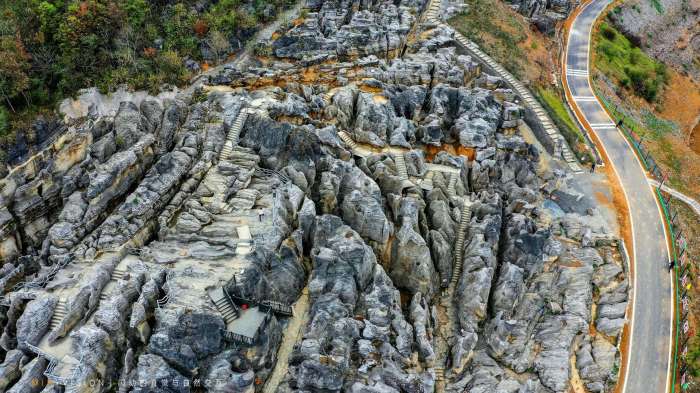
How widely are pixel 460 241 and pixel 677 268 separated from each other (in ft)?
67.7

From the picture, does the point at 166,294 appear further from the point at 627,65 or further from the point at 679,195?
the point at 627,65

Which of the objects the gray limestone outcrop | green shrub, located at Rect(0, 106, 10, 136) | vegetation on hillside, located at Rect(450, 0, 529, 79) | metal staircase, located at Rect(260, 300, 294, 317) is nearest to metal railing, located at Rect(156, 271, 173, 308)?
the gray limestone outcrop

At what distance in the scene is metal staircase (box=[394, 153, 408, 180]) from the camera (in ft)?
158

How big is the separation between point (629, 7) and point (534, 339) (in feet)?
266

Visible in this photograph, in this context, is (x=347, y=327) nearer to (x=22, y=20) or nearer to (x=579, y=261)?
(x=579, y=261)

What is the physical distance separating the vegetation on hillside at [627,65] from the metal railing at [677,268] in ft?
68.3

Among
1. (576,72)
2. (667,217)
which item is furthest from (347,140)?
(576,72)

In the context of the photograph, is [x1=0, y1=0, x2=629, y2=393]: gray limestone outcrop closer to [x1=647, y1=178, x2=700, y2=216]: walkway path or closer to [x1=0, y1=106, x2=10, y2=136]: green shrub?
[x1=0, y1=106, x2=10, y2=136]: green shrub

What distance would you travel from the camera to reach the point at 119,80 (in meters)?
47.9

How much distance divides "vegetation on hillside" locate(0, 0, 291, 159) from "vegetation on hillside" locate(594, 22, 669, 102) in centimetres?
5770

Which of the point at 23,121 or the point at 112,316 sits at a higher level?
the point at 23,121

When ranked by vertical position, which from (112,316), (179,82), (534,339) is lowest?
(534,339)

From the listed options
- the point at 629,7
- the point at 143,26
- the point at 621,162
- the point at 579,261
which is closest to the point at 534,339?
the point at 579,261

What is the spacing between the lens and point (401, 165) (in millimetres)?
48875
